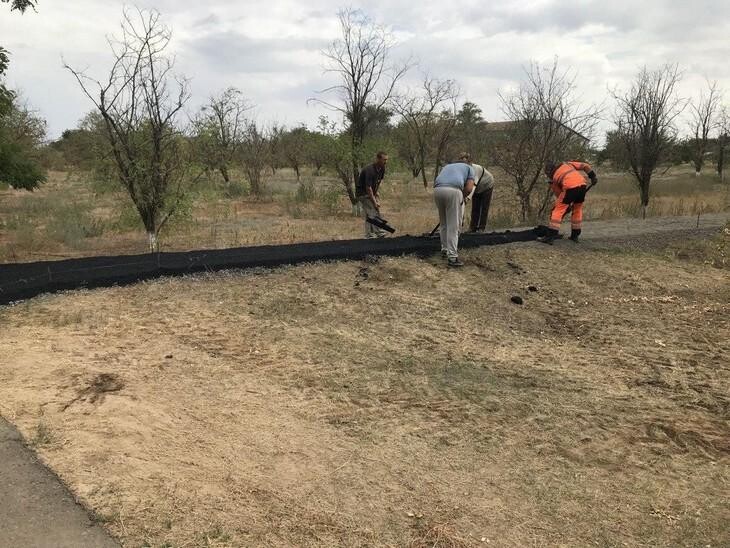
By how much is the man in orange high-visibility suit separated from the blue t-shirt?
212 centimetres

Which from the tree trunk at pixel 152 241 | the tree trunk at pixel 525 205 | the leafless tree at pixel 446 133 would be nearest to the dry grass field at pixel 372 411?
the tree trunk at pixel 152 241

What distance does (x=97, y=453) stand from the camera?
287 centimetres

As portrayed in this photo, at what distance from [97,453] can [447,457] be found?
6.26 feet

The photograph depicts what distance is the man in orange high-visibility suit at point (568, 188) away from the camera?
8688 mm

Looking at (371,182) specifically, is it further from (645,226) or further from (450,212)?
(645,226)

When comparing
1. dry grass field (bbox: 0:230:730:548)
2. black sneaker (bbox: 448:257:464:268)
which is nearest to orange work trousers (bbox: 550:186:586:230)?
black sneaker (bbox: 448:257:464:268)

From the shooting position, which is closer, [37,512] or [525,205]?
[37,512]

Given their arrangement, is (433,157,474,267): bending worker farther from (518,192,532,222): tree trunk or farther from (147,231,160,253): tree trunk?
(518,192,532,222): tree trunk

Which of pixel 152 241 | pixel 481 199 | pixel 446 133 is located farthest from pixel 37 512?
pixel 446 133

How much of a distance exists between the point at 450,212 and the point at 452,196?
214 mm

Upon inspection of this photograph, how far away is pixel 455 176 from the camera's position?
7.38m

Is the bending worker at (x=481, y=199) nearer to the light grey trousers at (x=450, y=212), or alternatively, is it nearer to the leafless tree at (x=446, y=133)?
the light grey trousers at (x=450, y=212)

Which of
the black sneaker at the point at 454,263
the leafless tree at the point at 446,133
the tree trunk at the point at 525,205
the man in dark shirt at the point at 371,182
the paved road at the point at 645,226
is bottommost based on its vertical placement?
the black sneaker at the point at 454,263

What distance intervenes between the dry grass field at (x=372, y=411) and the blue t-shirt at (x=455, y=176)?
1486 millimetres
